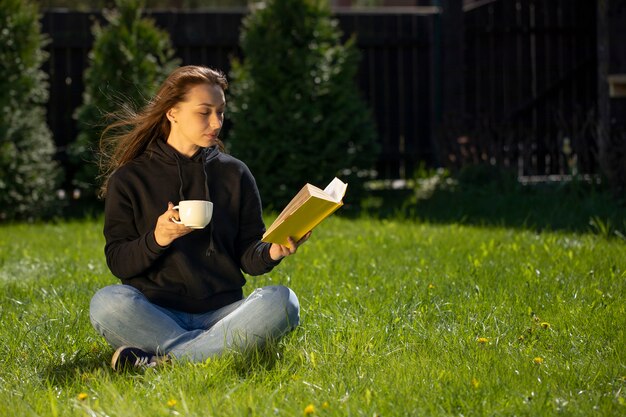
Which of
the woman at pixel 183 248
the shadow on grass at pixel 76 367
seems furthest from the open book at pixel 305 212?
the shadow on grass at pixel 76 367

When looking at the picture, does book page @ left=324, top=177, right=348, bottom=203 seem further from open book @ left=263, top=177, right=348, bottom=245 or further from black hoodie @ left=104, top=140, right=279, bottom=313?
black hoodie @ left=104, top=140, right=279, bottom=313

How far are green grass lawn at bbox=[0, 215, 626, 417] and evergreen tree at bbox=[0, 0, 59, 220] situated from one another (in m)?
2.97

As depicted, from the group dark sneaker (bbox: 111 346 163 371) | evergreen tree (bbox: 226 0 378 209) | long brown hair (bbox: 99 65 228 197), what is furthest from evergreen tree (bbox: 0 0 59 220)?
dark sneaker (bbox: 111 346 163 371)

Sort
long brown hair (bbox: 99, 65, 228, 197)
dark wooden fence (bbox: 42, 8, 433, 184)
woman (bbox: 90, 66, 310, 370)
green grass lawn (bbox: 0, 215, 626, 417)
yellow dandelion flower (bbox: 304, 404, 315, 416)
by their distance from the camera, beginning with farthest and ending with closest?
dark wooden fence (bbox: 42, 8, 433, 184), long brown hair (bbox: 99, 65, 228, 197), woman (bbox: 90, 66, 310, 370), green grass lawn (bbox: 0, 215, 626, 417), yellow dandelion flower (bbox: 304, 404, 315, 416)

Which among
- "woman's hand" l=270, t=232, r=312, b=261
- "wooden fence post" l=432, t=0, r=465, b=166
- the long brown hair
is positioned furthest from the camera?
"wooden fence post" l=432, t=0, r=465, b=166

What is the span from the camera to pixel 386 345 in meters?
4.07

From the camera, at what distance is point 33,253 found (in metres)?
7.20

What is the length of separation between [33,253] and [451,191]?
4.36 m

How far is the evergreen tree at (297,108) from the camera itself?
32.1ft

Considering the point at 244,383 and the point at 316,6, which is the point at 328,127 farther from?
the point at 244,383

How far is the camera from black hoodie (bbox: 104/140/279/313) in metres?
4.16

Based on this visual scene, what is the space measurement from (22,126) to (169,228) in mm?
6325

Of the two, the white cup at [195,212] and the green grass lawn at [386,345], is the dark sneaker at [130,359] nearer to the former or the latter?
the green grass lawn at [386,345]

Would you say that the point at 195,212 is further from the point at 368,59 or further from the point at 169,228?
the point at 368,59
